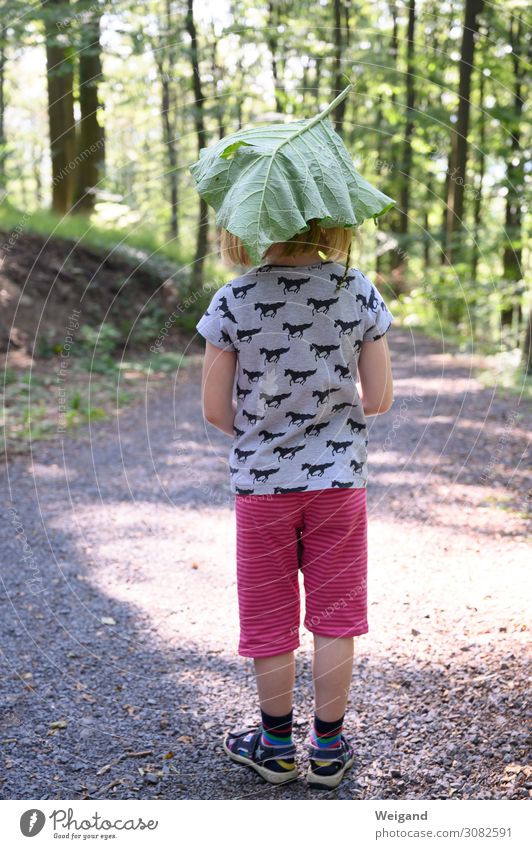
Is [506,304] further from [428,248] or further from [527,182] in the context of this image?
[428,248]

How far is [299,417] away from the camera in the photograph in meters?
2.43

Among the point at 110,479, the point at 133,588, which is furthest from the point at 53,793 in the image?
the point at 110,479

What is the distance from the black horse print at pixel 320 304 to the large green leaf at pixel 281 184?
0.24m

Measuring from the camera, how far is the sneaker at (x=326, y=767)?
2.57 meters

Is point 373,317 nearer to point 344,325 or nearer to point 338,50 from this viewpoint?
point 344,325

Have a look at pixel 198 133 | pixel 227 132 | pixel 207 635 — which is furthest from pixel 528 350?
pixel 227 132

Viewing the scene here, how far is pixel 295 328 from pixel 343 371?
212mm

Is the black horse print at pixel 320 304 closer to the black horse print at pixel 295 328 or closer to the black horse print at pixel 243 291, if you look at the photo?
the black horse print at pixel 295 328

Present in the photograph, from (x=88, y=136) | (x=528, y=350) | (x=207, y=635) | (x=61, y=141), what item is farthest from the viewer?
(x=61, y=141)

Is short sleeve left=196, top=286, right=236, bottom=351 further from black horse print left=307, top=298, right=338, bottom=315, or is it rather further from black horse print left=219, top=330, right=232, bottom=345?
black horse print left=307, top=298, right=338, bottom=315

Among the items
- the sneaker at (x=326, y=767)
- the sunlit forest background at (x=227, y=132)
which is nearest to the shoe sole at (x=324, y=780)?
the sneaker at (x=326, y=767)

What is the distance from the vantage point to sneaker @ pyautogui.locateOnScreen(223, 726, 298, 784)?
2621 millimetres

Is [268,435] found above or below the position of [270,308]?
below
